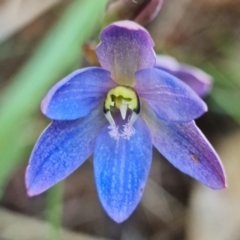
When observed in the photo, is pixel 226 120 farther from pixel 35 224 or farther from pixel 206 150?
pixel 206 150

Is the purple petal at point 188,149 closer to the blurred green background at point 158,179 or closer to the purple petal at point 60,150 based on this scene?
the purple petal at point 60,150

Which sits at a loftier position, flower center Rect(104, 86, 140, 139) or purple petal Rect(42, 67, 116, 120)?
purple petal Rect(42, 67, 116, 120)

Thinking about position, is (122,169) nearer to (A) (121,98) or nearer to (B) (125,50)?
(A) (121,98)

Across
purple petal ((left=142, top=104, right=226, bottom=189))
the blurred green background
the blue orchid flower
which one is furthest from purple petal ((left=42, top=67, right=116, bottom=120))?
the blurred green background

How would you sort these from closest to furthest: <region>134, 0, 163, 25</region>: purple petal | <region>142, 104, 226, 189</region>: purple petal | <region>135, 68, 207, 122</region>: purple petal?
<region>135, 68, 207, 122</region>: purple petal < <region>142, 104, 226, 189</region>: purple petal < <region>134, 0, 163, 25</region>: purple petal

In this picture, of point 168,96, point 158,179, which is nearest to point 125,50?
point 168,96

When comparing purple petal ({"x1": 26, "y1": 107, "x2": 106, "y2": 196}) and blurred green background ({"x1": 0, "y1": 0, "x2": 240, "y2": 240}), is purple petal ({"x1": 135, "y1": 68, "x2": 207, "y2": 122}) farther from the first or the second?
blurred green background ({"x1": 0, "y1": 0, "x2": 240, "y2": 240})

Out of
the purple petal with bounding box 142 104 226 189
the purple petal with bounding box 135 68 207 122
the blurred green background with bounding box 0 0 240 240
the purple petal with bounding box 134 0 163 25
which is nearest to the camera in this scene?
the purple petal with bounding box 135 68 207 122
